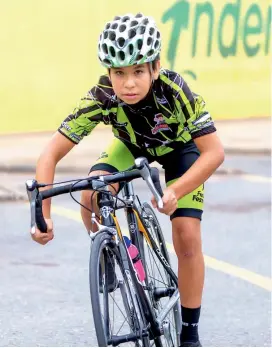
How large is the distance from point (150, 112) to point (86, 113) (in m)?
0.30

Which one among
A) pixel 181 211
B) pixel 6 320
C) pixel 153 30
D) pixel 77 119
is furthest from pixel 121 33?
pixel 6 320

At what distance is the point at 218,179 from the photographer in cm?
1317

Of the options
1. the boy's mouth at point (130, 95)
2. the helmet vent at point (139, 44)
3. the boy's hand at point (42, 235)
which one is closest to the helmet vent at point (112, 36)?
the helmet vent at point (139, 44)

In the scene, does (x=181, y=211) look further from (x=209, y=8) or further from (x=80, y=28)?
(x=209, y=8)

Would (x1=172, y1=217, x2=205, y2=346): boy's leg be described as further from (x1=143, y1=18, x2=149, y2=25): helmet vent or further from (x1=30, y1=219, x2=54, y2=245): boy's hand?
(x1=143, y1=18, x2=149, y2=25): helmet vent

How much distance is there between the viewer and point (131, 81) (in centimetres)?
481

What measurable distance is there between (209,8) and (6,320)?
12621 millimetres

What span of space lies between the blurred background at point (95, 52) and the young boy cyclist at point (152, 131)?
454 inches

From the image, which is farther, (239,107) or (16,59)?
(239,107)

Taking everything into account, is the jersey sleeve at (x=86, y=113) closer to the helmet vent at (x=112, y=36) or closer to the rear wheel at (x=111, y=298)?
the helmet vent at (x=112, y=36)

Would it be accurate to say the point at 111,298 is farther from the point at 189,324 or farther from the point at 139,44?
the point at 139,44

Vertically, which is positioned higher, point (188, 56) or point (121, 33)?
point (121, 33)

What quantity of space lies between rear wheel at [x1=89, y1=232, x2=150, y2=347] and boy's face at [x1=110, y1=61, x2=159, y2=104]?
0.67 metres

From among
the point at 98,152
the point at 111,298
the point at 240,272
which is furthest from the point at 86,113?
the point at 98,152
